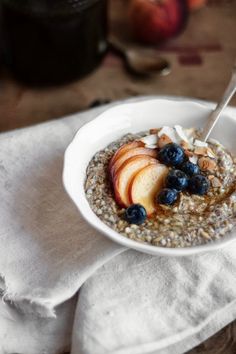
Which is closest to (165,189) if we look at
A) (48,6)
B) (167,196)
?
(167,196)

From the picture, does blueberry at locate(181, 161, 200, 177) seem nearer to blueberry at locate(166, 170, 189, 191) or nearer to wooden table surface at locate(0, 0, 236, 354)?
blueberry at locate(166, 170, 189, 191)

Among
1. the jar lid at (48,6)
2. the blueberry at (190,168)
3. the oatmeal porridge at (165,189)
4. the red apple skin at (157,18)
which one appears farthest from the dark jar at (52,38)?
the blueberry at (190,168)

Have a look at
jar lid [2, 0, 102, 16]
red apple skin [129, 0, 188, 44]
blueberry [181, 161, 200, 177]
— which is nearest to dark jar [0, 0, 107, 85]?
jar lid [2, 0, 102, 16]

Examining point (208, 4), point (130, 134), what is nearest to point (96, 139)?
point (130, 134)

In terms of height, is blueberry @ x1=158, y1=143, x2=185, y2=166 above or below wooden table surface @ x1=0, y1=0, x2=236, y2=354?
above

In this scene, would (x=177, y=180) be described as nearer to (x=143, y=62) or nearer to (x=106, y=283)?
(x=106, y=283)

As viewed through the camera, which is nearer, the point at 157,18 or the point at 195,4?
the point at 157,18

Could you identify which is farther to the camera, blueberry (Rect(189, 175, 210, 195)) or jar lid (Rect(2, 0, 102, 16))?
jar lid (Rect(2, 0, 102, 16))
